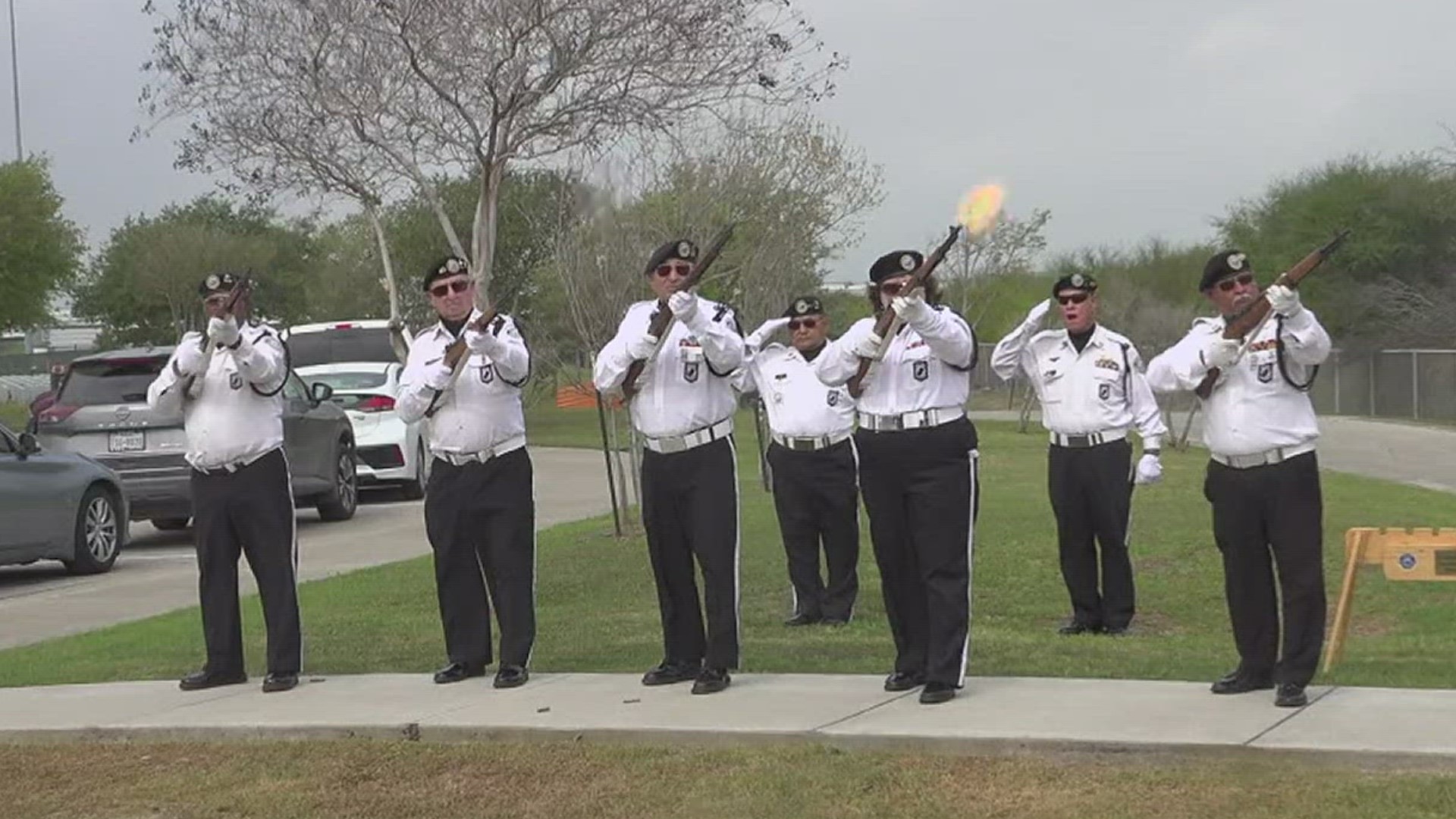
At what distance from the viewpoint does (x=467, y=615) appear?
887 centimetres

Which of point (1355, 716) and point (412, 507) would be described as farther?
point (412, 507)

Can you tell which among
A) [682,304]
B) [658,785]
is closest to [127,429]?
[682,304]

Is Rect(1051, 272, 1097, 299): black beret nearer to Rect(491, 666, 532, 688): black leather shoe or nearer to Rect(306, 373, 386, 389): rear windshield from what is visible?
Rect(491, 666, 532, 688): black leather shoe

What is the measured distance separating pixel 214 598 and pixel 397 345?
14.7 metres

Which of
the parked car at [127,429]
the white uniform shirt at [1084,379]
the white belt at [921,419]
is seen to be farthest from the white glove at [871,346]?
the parked car at [127,429]

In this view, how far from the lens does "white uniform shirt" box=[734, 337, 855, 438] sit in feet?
36.0

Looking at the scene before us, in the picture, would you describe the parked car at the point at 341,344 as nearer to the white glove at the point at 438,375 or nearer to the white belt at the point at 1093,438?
the white belt at the point at 1093,438

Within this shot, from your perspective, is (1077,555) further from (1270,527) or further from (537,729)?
(537,729)

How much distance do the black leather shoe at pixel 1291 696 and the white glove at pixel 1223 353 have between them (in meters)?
1.25

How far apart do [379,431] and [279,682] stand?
512 inches

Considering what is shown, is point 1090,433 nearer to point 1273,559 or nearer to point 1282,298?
point 1273,559

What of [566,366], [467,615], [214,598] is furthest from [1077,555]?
[566,366]

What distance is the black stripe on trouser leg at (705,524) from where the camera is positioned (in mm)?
8164

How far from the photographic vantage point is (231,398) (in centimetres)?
883
